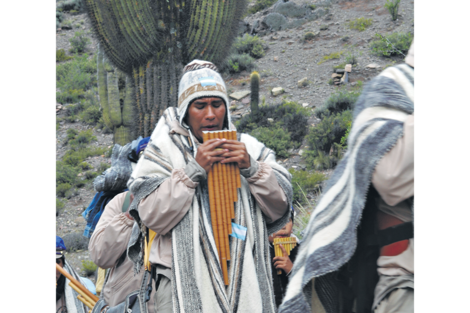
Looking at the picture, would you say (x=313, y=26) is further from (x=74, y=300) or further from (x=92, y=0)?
(x=74, y=300)

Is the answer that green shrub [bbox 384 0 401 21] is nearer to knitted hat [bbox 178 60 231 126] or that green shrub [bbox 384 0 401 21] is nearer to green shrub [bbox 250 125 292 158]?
green shrub [bbox 250 125 292 158]

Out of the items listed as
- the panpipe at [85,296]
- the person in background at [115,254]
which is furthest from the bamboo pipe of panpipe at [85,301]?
the person in background at [115,254]

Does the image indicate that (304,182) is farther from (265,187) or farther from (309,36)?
(309,36)

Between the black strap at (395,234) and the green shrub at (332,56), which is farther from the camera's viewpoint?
the green shrub at (332,56)

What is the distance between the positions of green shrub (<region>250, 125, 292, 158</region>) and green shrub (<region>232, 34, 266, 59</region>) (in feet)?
24.3

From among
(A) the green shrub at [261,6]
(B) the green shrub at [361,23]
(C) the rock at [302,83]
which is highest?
(A) the green shrub at [261,6]

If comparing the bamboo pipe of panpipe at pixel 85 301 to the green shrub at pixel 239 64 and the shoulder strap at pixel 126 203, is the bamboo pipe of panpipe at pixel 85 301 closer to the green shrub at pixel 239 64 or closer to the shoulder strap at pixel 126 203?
the shoulder strap at pixel 126 203

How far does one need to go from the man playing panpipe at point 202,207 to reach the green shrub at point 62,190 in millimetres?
9496

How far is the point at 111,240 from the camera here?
122 inches

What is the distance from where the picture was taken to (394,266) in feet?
5.19

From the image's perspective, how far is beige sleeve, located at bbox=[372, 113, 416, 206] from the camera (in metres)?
1.46

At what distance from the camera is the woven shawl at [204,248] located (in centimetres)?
257

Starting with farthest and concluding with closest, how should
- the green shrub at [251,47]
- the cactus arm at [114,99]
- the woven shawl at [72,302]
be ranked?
the green shrub at [251,47] < the cactus arm at [114,99] < the woven shawl at [72,302]

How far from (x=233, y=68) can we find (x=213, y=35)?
1058 cm
